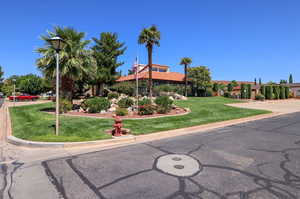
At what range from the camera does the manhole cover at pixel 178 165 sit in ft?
12.2

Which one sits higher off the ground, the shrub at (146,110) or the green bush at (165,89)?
the green bush at (165,89)

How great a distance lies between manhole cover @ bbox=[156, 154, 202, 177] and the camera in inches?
147

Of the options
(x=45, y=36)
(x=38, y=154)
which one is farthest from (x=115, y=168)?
(x=45, y=36)

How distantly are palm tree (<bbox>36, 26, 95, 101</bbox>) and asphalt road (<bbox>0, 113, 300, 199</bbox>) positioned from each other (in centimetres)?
896

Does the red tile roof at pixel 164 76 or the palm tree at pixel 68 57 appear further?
the red tile roof at pixel 164 76

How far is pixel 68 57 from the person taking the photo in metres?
11.8

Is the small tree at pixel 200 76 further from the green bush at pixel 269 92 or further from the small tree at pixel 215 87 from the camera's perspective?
the green bush at pixel 269 92

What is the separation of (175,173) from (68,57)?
11.4 metres

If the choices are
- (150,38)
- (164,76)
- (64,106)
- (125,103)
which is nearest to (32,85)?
(164,76)

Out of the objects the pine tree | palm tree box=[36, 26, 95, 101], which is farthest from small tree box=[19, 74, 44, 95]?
palm tree box=[36, 26, 95, 101]

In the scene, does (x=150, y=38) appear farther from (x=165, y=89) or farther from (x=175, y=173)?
(x=175, y=173)

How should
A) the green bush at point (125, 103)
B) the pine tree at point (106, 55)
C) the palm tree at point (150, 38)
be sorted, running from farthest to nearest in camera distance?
the pine tree at point (106, 55) → the palm tree at point (150, 38) → the green bush at point (125, 103)

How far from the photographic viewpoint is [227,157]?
4.64 m

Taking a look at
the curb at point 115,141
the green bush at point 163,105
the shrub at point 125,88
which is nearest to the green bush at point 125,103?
the green bush at point 163,105
